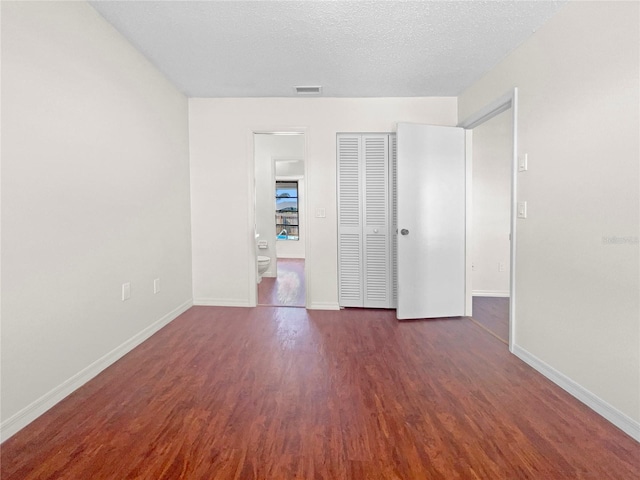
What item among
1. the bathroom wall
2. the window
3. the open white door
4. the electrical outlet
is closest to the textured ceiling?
the open white door

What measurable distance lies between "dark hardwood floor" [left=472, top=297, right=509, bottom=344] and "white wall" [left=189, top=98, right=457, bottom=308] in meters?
1.57

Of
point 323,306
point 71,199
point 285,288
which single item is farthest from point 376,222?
point 71,199

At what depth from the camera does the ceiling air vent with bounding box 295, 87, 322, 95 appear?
338 centimetres

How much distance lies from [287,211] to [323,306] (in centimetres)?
448

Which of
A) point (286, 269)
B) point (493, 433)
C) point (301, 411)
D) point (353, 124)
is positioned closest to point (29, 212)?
point (301, 411)

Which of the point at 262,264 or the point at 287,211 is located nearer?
the point at 262,264

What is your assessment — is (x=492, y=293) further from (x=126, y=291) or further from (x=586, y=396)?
(x=126, y=291)

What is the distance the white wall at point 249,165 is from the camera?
3684mm

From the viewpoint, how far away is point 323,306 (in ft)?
12.5

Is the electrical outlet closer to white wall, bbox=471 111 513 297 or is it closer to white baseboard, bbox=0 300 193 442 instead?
white baseboard, bbox=0 300 193 442

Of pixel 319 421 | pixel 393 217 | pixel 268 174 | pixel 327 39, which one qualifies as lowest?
pixel 319 421

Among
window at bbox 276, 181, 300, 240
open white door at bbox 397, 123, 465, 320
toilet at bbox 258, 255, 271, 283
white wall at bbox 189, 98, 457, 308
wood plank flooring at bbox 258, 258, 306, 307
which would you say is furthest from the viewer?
window at bbox 276, 181, 300, 240

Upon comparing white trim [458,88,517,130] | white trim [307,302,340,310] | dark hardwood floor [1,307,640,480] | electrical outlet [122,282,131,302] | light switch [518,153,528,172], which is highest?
white trim [458,88,517,130]

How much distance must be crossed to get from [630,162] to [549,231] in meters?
0.65
